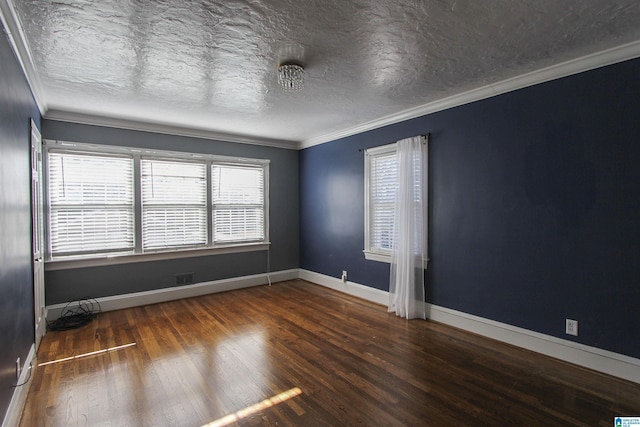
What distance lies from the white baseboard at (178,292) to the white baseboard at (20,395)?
1.38 m

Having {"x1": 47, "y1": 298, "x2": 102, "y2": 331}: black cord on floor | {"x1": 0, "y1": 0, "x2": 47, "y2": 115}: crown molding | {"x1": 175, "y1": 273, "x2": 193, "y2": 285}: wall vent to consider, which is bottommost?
{"x1": 47, "y1": 298, "x2": 102, "y2": 331}: black cord on floor

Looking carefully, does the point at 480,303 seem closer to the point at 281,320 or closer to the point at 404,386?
the point at 404,386

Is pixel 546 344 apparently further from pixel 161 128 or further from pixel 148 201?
pixel 161 128

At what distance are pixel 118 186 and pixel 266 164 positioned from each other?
7.56 feet

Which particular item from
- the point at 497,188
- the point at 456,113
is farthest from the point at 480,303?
the point at 456,113

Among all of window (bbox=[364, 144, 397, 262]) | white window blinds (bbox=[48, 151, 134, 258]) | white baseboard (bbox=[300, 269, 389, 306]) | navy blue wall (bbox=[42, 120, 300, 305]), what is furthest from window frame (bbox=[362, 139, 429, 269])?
white window blinds (bbox=[48, 151, 134, 258])

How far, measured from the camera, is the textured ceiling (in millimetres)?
1911

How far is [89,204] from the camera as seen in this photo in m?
4.03

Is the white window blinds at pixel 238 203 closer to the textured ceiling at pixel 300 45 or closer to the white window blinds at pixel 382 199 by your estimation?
the textured ceiling at pixel 300 45

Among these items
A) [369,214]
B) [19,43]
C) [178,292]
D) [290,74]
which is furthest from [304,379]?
[19,43]

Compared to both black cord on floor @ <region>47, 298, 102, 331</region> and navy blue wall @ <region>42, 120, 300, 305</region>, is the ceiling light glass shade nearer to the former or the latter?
navy blue wall @ <region>42, 120, 300, 305</region>

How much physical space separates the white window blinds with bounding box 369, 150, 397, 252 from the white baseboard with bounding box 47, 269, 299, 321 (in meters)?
2.10

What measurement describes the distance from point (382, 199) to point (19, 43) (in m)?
3.85

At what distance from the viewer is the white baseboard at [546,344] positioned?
95.4 inches
